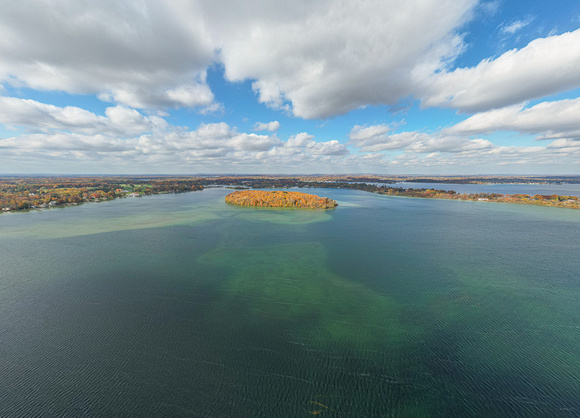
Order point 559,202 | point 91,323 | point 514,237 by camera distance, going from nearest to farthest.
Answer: point 91,323 < point 514,237 < point 559,202

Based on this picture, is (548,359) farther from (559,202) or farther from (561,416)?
(559,202)

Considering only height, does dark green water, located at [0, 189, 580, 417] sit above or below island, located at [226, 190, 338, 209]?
below

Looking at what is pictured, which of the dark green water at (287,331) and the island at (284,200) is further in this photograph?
the island at (284,200)

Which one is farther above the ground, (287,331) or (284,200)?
(284,200)

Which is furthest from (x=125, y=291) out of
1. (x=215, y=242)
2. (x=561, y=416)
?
(x=561, y=416)

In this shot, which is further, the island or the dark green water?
the island
